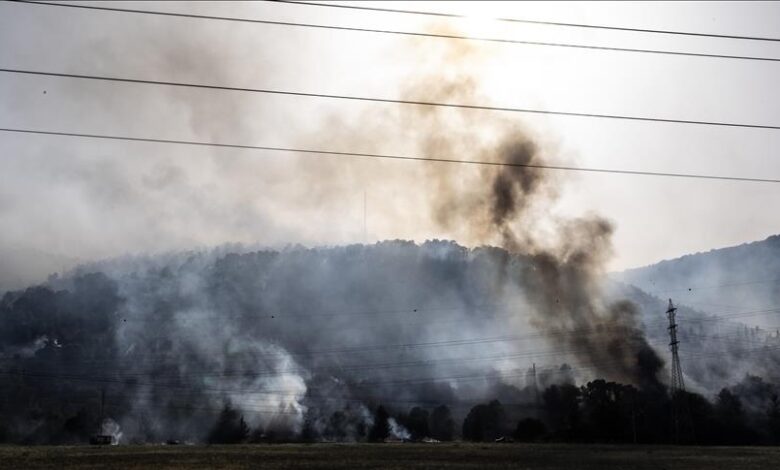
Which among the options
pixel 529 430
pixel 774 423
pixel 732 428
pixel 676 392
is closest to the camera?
pixel 676 392

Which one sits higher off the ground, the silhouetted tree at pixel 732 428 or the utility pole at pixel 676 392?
the utility pole at pixel 676 392

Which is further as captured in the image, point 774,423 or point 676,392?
point 774,423

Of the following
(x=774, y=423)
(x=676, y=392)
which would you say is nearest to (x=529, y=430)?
(x=676, y=392)

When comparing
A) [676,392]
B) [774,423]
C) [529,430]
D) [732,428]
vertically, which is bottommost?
[529,430]

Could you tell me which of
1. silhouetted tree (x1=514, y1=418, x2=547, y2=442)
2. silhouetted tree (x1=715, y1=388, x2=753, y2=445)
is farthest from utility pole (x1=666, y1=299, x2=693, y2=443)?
silhouetted tree (x1=514, y1=418, x2=547, y2=442)

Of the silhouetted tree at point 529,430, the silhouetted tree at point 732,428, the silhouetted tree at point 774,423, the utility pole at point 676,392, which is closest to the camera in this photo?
the utility pole at point 676,392

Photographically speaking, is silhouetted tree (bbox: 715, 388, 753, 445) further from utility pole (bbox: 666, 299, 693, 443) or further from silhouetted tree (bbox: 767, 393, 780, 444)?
utility pole (bbox: 666, 299, 693, 443)

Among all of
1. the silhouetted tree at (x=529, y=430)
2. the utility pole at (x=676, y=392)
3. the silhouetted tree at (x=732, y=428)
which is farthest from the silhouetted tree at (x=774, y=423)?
the silhouetted tree at (x=529, y=430)

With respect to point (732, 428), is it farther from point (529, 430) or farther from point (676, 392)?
point (529, 430)

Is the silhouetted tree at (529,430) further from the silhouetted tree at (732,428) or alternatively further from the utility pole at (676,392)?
the silhouetted tree at (732,428)

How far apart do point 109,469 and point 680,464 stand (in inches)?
2173

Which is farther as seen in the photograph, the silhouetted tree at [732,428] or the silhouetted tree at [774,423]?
the silhouetted tree at [774,423]

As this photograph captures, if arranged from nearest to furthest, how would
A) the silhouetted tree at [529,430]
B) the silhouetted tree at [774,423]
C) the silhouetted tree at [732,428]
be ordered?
the silhouetted tree at [732,428] → the silhouetted tree at [774,423] → the silhouetted tree at [529,430]

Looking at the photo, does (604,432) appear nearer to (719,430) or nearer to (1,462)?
(719,430)
